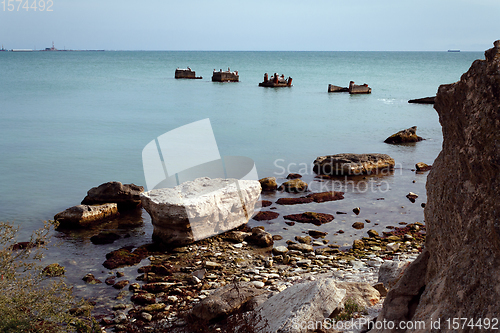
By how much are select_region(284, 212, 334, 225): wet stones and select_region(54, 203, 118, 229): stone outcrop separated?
5167 mm

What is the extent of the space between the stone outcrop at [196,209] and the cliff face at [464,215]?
6.14 m

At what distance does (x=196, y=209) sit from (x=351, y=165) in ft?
27.7

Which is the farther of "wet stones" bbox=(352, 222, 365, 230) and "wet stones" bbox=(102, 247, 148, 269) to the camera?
"wet stones" bbox=(352, 222, 365, 230)

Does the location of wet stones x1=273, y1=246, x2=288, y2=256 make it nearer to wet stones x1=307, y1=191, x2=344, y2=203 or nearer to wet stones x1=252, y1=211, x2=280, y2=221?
wet stones x1=252, y1=211, x2=280, y2=221

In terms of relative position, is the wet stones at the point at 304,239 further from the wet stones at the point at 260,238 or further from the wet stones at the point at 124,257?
the wet stones at the point at 124,257

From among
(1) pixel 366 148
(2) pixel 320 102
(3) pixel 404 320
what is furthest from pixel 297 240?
(2) pixel 320 102

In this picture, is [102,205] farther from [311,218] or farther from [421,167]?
[421,167]

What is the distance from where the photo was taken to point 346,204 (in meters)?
12.7

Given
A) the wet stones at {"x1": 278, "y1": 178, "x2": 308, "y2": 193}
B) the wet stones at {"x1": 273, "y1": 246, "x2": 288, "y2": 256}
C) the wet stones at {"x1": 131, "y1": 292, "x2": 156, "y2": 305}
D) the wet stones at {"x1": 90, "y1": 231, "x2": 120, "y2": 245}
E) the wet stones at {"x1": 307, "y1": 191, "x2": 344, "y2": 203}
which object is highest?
the wet stones at {"x1": 278, "y1": 178, "x2": 308, "y2": 193}

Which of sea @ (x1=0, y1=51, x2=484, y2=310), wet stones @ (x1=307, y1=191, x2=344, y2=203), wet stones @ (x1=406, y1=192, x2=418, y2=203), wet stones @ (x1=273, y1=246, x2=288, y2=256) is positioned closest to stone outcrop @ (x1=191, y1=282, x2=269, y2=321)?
sea @ (x1=0, y1=51, x2=484, y2=310)

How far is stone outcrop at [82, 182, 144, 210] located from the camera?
12.2 metres

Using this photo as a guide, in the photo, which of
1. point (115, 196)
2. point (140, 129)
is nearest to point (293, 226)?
point (115, 196)

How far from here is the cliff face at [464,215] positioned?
293cm

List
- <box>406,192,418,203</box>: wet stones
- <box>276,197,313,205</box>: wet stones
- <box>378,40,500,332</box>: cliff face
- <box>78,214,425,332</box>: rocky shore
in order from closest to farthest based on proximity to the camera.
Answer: <box>378,40,500,332</box>: cliff face → <box>78,214,425,332</box>: rocky shore → <box>276,197,313,205</box>: wet stones → <box>406,192,418,203</box>: wet stones
